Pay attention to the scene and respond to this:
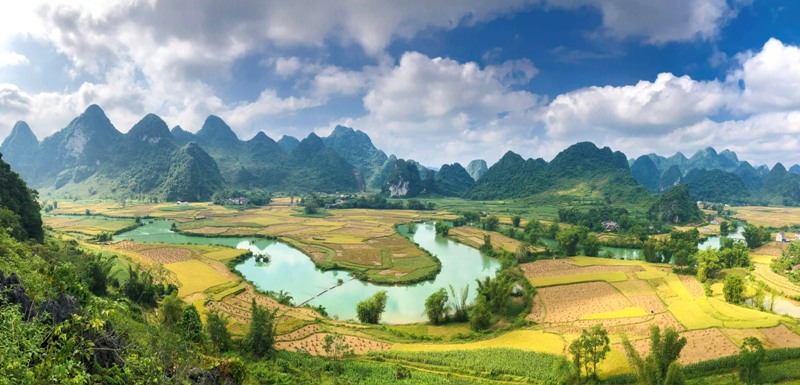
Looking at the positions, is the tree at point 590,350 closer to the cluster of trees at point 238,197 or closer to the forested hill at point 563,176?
the cluster of trees at point 238,197

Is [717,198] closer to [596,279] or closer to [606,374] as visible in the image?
[596,279]

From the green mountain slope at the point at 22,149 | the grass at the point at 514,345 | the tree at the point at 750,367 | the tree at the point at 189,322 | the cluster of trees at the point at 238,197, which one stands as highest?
the green mountain slope at the point at 22,149

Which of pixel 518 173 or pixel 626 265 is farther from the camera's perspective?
pixel 518 173

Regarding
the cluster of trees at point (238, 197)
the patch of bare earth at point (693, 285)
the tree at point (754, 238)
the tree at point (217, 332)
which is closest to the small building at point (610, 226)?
the tree at point (754, 238)

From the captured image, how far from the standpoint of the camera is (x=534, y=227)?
62031 millimetres

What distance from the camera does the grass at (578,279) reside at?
114ft

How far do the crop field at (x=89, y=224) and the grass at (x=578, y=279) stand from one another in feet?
197

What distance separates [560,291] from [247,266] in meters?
31.6

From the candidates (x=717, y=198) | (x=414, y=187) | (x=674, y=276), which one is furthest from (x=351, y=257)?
(x=717, y=198)

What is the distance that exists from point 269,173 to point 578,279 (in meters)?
129

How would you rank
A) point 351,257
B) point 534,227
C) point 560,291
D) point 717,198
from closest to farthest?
point 560,291 → point 351,257 → point 534,227 → point 717,198

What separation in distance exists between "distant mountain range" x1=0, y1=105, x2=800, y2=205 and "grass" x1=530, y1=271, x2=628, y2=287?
7605cm

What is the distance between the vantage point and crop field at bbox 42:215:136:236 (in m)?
56.1

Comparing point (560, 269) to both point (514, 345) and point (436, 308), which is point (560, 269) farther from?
point (514, 345)
